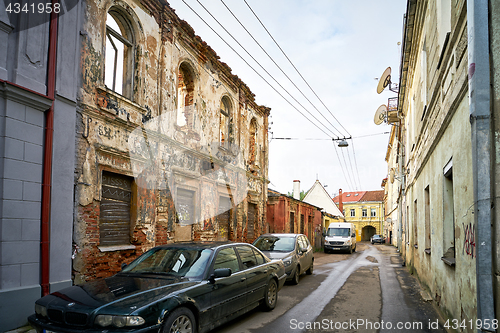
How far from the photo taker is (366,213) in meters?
65.8

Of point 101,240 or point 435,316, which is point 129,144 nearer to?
point 101,240

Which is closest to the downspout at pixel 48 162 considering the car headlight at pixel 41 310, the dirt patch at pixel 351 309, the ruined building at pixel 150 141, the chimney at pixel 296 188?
the ruined building at pixel 150 141

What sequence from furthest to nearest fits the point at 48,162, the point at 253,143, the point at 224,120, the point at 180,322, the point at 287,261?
the point at 253,143, the point at 224,120, the point at 287,261, the point at 48,162, the point at 180,322

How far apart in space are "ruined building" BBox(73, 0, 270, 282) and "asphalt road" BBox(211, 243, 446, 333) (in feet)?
12.2

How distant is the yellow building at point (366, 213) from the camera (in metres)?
64.6

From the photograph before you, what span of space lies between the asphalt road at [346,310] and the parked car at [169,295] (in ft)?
1.32

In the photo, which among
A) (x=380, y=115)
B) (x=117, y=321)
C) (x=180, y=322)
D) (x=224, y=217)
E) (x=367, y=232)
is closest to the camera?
(x=117, y=321)

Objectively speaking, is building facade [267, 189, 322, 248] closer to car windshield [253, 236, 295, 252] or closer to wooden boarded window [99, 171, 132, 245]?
car windshield [253, 236, 295, 252]

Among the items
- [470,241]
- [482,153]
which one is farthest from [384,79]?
[482,153]

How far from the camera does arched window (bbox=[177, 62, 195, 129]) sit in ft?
40.2

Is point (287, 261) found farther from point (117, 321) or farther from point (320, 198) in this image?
point (320, 198)

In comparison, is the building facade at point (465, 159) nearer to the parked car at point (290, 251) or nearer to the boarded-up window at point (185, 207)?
the parked car at point (290, 251)

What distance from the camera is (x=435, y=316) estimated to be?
7000 millimetres

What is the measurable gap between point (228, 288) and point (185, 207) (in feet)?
20.0
